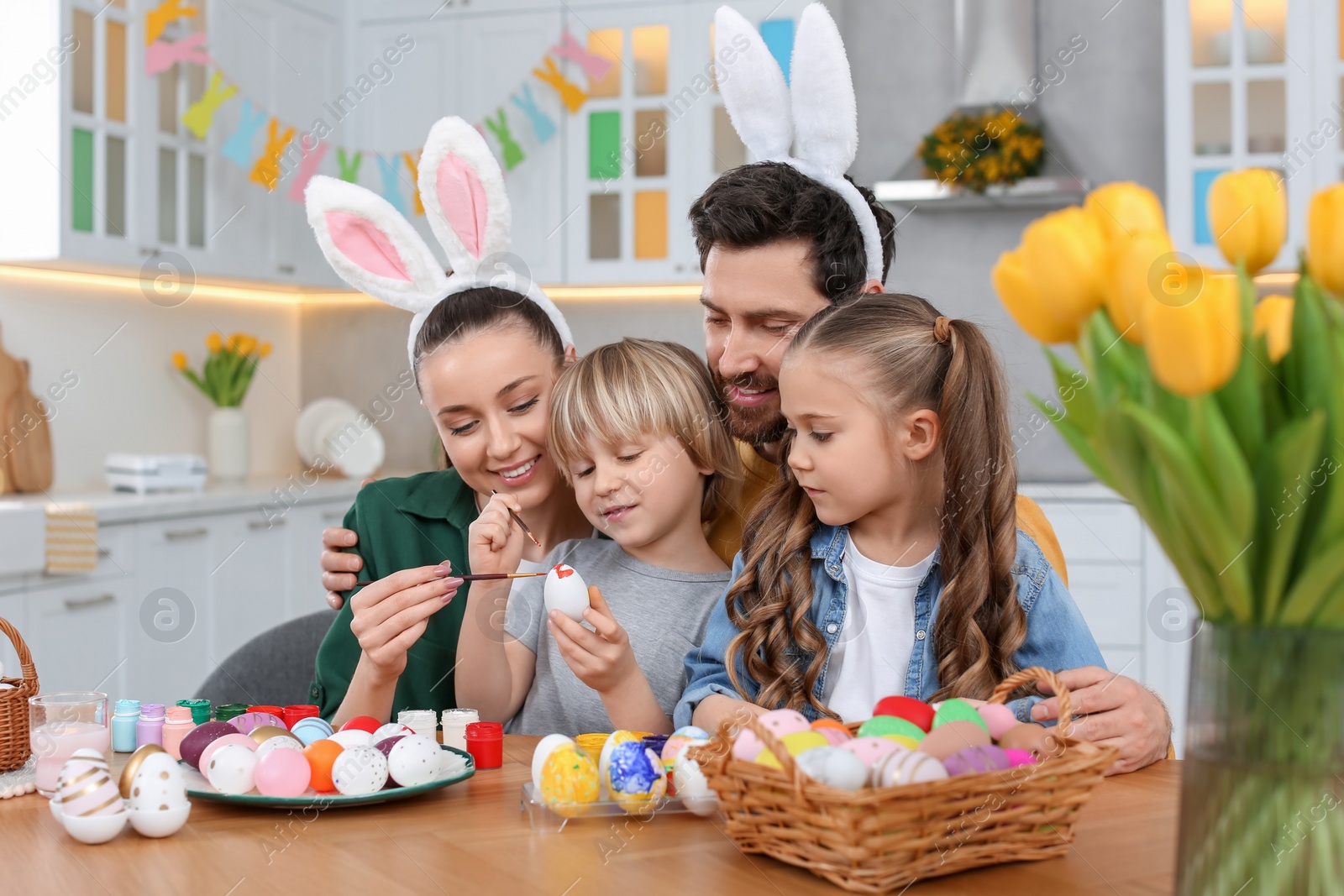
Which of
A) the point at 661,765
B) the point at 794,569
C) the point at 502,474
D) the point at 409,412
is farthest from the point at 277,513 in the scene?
the point at 661,765

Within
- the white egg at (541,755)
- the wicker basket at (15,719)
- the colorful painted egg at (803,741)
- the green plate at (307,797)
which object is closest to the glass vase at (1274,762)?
the colorful painted egg at (803,741)

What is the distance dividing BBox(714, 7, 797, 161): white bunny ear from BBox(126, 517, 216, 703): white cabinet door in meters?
2.26

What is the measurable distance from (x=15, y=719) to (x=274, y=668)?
27.1 inches

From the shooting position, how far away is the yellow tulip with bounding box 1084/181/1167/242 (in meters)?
0.61

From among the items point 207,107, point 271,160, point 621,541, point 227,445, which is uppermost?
point 207,107

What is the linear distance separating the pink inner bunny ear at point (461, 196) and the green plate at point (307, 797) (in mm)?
865

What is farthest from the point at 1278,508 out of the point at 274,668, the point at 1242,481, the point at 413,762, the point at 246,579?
the point at 246,579

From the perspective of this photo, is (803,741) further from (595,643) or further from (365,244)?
(365,244)

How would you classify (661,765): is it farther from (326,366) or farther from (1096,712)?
(326,366)

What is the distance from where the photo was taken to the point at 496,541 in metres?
1.47

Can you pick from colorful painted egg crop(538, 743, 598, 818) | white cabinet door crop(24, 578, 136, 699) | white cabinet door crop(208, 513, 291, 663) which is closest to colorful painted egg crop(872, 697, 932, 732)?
colorful painted egg crop(538, 743, 598, 818)

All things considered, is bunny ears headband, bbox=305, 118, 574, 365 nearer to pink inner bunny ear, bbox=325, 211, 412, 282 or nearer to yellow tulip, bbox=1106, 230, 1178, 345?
pink inner bunny ear, bbox=325, 211, 412, 282

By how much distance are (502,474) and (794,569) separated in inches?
18.9

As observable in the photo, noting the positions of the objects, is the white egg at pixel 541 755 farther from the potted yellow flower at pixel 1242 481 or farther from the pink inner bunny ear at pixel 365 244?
the pink inner bunny ear at pixel 365 244
